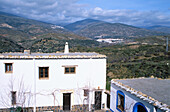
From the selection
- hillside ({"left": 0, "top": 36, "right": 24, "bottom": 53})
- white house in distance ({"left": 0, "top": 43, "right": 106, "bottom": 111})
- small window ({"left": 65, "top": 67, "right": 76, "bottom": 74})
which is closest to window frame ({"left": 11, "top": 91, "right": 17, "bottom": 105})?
white house in distance ({"left": 0, "top": 43, "right": 106, "bottom": 111})

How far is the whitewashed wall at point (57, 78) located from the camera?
Result: 37.8 ft

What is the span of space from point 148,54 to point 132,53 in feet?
11.0

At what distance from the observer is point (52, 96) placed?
39.7 feet

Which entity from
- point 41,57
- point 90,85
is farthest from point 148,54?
point 41,57

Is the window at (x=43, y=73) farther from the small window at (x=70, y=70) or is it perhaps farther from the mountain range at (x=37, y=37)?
the mountain range at (x=37, y=37)

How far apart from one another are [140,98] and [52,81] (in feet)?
21.3

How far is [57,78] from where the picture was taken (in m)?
12.1

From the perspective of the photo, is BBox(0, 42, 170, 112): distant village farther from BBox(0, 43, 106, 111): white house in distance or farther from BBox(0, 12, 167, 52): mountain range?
BBox(0, 12, 167, 52): mountain range

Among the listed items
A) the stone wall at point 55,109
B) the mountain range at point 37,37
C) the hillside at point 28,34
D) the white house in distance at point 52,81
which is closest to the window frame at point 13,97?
the white house in distance at point 52,81

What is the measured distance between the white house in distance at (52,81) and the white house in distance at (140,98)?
1945mm

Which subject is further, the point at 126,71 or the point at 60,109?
the point at 126,71

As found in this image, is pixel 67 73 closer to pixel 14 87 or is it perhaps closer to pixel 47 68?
pixel 47 68

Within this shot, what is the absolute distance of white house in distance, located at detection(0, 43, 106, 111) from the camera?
1152 centimetres

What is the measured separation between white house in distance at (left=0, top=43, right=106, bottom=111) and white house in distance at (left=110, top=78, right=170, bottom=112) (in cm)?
195
